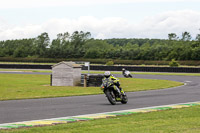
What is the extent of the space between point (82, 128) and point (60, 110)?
4395 millimetres

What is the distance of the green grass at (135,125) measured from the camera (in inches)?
358

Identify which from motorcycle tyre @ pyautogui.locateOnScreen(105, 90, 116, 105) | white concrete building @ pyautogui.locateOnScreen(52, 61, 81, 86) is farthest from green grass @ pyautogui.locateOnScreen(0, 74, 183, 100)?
motorcycle tyre @ pyautogui.locateOnScreen(105, 90, 116, 105)

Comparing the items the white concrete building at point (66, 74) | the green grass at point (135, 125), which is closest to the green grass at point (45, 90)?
the white concrete building at point (66, 74)

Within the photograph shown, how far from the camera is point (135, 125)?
9953 millimetres

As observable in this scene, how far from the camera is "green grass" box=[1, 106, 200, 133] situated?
358 inches

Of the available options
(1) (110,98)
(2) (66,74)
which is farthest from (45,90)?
(1) (110,98)

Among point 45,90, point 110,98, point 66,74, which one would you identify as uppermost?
point 66,74

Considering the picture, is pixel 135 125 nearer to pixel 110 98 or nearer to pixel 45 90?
pixel 110 98

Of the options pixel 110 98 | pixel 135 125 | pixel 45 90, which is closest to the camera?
pixel 135 125

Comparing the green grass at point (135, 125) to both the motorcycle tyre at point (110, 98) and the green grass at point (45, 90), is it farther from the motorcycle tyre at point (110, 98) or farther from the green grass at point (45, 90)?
the green grass at point (45, 90)

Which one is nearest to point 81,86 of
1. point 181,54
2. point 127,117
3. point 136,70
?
point 127,117

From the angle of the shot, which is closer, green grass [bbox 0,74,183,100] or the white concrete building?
green grass [bbox 0,74,183,100]

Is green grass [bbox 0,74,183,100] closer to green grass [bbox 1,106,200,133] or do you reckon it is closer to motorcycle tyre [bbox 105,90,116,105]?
motorcycle tyre [bbox 105,90,116,105]

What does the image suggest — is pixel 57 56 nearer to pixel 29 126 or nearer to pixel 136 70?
pixel 136 70
